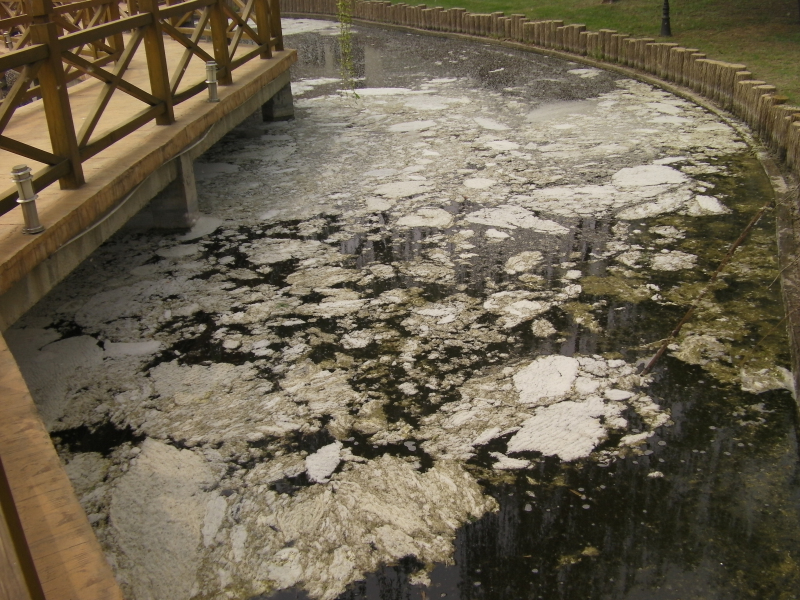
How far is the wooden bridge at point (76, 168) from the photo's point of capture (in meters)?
2.31

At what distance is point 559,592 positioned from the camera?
3.12 meters

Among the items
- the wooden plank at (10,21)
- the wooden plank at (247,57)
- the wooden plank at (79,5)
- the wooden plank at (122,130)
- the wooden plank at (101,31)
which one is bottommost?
the wooden plank at (122,130)

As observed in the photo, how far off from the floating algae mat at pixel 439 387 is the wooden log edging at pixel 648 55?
635mm

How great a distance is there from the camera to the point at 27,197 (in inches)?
169

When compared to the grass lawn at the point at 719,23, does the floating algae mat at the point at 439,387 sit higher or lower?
lower

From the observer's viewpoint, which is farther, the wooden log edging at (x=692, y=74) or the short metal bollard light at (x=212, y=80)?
the short metal bollard light at (x=212, y=80)

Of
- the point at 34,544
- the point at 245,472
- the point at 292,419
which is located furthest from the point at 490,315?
the point at 34,544

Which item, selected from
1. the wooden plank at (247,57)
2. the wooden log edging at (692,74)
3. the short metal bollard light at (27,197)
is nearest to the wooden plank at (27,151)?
the short metal bollard light at (27,197)

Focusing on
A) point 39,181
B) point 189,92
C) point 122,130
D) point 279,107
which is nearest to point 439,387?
point 39,181

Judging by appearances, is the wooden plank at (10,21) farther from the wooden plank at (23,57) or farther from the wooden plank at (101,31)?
the wooden plank at (23,57)

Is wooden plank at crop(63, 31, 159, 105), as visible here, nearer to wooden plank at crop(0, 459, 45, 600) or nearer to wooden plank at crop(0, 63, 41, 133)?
wooden plank at crop(0, 63, 41, 133)

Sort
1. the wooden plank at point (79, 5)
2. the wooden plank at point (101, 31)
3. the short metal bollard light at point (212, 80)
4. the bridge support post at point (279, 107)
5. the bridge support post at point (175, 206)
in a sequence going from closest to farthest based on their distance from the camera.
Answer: the wooden plank at point (101, 31), the bridge support post at point (175, 206), the short metal bollard light at point (212, 80), the wooden plank at point (79, 5), the bridge support post at point (279, 107)

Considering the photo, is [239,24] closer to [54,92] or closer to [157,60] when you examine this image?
[157,60]

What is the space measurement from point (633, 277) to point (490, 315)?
1.23 meters
